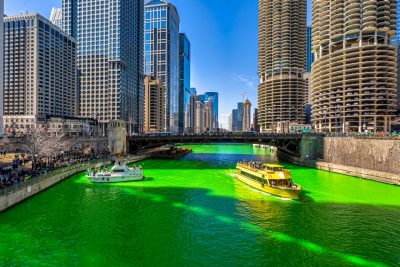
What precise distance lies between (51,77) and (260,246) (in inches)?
8019

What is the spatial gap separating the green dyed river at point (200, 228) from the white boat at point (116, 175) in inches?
211

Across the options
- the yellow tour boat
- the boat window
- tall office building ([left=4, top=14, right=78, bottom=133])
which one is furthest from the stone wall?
tall office building ([left=4, top=14, right=78, bottom=133])

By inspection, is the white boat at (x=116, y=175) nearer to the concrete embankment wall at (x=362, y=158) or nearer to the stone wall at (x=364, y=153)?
the concrete embankment wall at (x=362, y=158)

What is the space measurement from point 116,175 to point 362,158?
2270 inches

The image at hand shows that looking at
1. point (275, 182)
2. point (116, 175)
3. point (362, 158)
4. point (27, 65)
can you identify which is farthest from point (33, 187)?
point (27, 65)

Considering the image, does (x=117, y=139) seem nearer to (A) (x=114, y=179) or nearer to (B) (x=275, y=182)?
(A) (x=114, y=179)

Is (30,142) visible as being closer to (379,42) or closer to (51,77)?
(51,77)

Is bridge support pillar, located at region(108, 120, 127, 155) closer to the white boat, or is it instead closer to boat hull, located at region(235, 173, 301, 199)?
the white boat

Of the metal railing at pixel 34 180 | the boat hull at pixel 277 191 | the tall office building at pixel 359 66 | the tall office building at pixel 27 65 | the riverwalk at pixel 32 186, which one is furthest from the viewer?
the tall office building at pixel 27 65

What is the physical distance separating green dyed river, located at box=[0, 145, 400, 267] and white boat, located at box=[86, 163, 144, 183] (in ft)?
17.6

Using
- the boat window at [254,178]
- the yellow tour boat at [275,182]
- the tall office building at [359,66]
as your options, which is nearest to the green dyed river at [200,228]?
the yellow tour boat at [275,182]

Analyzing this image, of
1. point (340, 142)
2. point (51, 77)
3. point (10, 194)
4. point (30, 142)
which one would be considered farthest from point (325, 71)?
point (51, 77)

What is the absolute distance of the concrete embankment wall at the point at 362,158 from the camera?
58312 mm

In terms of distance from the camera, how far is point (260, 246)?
88.1 feet
